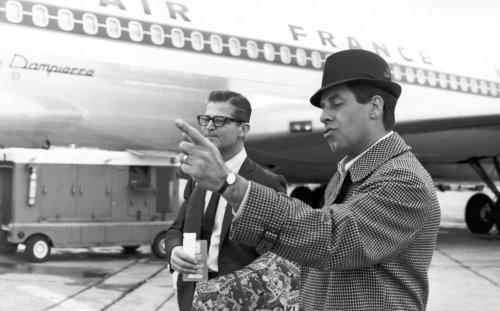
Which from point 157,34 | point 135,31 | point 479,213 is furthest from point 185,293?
point 479,213

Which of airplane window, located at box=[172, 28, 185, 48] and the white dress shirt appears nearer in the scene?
the white dress shirt

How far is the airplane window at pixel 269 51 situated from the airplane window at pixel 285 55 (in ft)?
0.60

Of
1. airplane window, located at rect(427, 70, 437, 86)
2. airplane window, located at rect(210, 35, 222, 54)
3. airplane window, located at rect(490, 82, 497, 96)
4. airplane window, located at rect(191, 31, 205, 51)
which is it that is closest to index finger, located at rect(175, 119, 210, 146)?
airplane window, located at rect(191, 31, 205, 51)

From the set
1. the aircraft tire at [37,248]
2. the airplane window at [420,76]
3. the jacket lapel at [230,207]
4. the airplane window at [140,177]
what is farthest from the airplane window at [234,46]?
the jacket lapel at [230,207]

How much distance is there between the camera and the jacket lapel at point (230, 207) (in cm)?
304

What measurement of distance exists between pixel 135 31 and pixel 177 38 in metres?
0.59

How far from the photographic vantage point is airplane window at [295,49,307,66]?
10.8 metres

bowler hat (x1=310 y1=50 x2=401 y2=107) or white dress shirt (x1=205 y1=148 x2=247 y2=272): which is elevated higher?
bowler hat (x1=310 y1=50 x2=401 y2=107)

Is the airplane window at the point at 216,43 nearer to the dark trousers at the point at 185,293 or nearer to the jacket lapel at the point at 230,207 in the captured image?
the jacket lapel at the point at 230,207

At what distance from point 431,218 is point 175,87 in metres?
7.82

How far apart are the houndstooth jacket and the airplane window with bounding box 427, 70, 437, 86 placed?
11190 mm

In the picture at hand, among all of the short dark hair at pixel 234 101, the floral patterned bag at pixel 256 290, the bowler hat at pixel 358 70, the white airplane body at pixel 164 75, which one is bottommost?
the floral patterned bag at pixel 256 290

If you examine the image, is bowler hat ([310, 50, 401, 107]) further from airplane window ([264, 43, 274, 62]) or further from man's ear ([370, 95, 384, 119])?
airplane window ([264, 43, 274, 62])

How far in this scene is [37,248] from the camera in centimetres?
854
